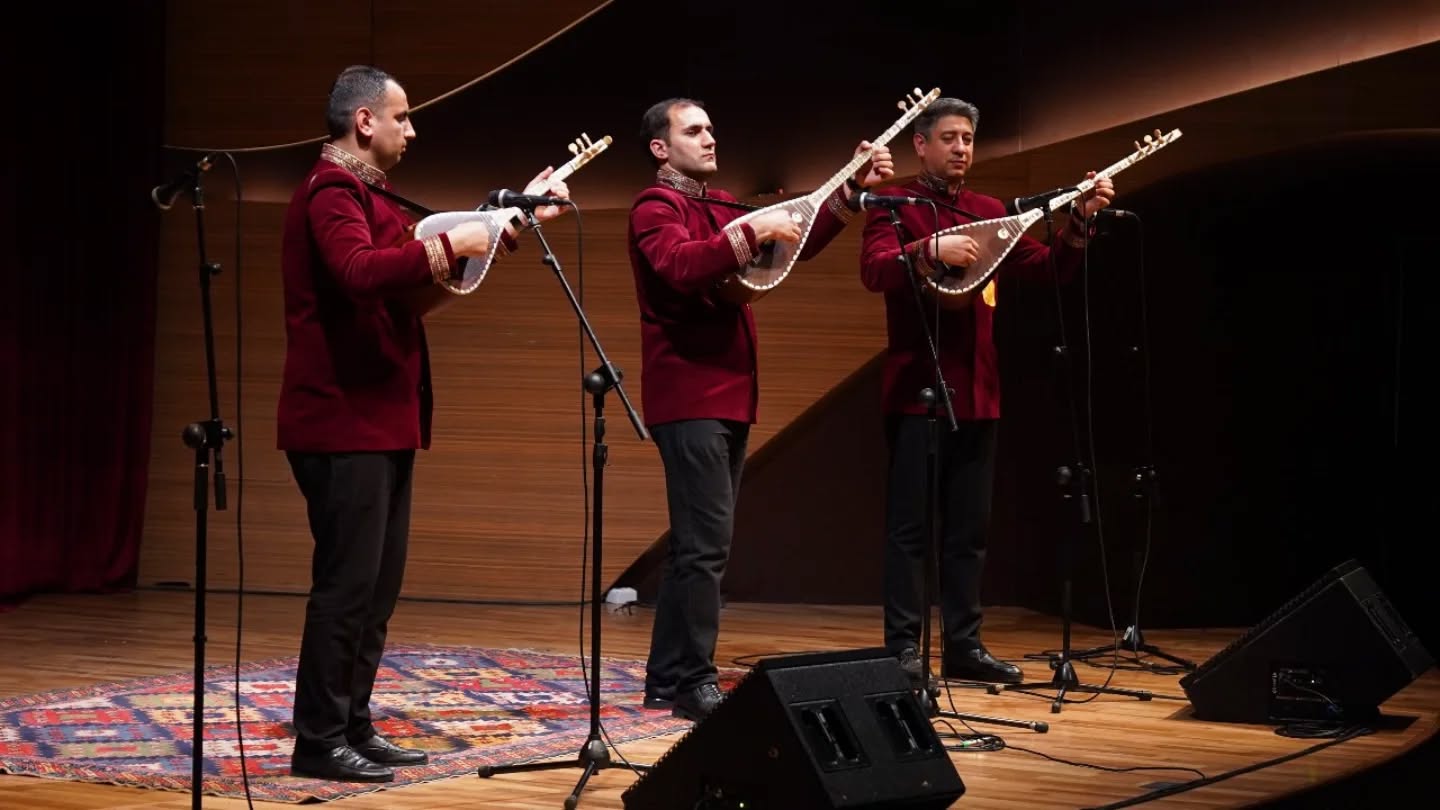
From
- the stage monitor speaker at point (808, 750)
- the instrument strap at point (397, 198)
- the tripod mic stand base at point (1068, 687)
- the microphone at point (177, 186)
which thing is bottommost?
the tripod mic stand base at point (1068, 687)

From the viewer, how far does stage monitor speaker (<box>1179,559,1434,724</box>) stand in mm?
4375

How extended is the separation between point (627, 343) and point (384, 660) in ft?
6.84

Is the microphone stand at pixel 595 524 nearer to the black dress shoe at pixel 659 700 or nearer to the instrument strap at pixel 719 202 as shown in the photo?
the black dress shoe at pixel 659 700

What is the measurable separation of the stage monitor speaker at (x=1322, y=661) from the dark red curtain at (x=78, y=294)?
4.67 metres

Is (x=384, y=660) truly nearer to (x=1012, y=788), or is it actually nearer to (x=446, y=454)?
(x=446, y=454)

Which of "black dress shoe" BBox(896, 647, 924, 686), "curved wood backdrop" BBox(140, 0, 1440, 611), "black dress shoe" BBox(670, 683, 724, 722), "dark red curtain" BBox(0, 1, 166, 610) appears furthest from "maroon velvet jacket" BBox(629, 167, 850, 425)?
"dark red curtain" BBox(0, 1, 166, 610)

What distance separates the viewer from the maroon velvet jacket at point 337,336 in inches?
143

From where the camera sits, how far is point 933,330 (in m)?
5.00

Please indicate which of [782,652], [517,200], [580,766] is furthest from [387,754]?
[782,652]

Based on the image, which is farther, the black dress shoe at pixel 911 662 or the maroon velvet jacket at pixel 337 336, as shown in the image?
the black dress shoe at pixel 911 662

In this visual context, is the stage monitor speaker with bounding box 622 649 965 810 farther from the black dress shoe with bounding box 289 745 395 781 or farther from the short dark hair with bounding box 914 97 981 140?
the short dark hair with bounding box 914 97 981 140

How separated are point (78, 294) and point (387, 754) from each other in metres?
4.00

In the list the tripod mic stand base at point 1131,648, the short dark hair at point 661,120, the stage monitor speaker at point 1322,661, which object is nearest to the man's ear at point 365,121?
the short dark hair at point 661,120

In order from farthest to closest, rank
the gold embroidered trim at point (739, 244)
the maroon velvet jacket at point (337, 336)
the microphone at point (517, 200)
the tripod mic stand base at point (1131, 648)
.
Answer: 1. the tripod mic stand base at point (1131, 648)
2. the gold embroidered trim at point (739, 244)
3. the maroon velvet jacket at point (337, 336)
4. the microphone at point (517, 200)
